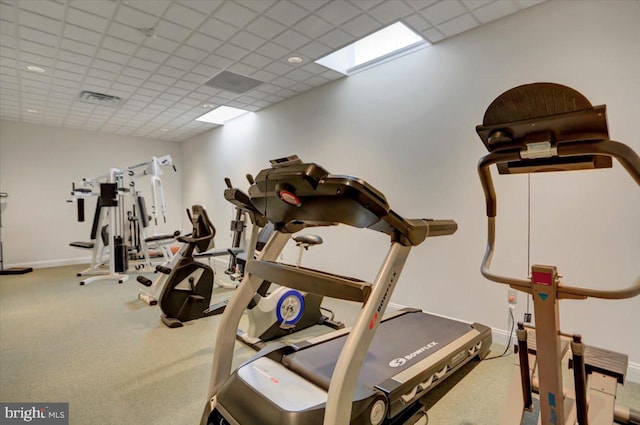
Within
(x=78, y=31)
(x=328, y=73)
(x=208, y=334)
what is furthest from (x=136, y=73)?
(x=208, y=334)

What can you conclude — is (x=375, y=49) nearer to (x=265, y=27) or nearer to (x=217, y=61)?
(x=265, y=27)

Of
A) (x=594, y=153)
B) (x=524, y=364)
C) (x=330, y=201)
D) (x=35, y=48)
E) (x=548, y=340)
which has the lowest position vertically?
(x=524, y=364)

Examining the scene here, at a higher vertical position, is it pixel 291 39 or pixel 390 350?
pixel 291 39

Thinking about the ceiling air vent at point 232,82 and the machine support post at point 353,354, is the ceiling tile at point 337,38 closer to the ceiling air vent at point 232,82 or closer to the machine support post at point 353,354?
the ceiling air vent at point 232,82

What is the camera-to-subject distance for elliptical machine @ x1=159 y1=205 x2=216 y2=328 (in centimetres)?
335

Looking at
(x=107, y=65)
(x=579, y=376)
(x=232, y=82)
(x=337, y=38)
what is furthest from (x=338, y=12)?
(x=579, y=376)

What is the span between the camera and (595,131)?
105 cm

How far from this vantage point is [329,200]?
127 cm

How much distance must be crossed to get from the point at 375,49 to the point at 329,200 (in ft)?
11.1

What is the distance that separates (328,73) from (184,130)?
165 inches

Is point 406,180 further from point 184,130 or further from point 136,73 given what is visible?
point 184,130

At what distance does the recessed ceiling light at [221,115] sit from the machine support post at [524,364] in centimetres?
559

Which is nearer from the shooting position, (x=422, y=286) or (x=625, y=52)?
(x=625, y=52)

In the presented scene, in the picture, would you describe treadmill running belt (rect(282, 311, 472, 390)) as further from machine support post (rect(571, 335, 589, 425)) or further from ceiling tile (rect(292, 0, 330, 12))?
ceiling tile (rect(292, 0, 330, 12))
